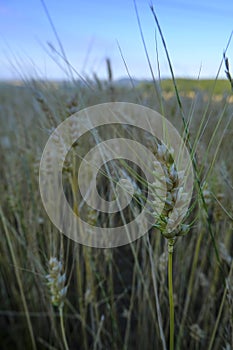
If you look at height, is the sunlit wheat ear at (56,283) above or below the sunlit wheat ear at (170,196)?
below

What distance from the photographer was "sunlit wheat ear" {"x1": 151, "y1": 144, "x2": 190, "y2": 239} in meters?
0.33

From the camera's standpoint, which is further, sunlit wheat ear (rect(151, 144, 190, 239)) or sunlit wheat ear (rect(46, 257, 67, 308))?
sunlit wheat ear (rect(46, 257, 67, 308))

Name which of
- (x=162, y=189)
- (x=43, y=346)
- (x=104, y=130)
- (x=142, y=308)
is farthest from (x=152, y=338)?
(x=104, y=130)

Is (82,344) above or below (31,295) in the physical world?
below

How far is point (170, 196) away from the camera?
335mm

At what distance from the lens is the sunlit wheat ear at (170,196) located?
33cm

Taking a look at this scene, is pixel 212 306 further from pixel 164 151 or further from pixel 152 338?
pixel 164 151

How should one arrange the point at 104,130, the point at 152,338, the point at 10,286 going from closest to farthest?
1. the point at 152,338
2. the point at 10,286
3. the point at 104,130

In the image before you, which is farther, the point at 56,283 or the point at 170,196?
the point at 56,283

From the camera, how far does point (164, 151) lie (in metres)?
0.32

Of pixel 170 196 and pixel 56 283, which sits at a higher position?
pixel 170 196

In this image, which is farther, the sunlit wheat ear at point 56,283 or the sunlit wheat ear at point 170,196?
the sunlit wheat ear at point 56,283

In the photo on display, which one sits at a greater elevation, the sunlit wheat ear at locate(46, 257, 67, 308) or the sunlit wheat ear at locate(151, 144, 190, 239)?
the sunlit wheat ear at locate(151, 144, 190, 239)

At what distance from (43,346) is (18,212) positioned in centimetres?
30
